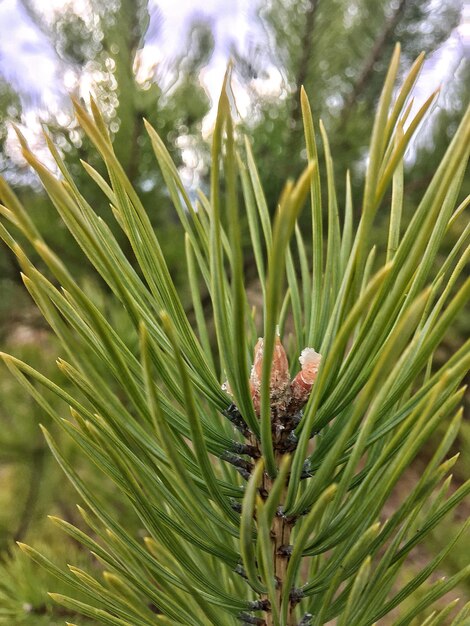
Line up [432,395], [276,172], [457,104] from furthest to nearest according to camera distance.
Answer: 1. [457,104]
2. [276,172]
3. [432,395]

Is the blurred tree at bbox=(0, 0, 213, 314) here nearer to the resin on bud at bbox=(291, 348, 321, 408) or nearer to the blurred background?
the blurred background

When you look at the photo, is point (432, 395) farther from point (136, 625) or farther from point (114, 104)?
point (114, 104)

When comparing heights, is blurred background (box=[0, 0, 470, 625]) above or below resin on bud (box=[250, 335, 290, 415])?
above

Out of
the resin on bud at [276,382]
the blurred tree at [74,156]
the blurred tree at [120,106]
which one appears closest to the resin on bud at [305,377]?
the resin on bud at [276,382]

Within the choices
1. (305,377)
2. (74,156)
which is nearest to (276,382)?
(305,377)

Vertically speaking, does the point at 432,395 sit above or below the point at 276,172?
below

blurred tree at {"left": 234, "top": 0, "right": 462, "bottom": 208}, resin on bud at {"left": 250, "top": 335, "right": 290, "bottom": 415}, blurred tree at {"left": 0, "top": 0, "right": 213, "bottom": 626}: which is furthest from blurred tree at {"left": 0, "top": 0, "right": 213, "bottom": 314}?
resin on bud at {"left": 250, "top": 335, "right": 290, "bottom": 415}

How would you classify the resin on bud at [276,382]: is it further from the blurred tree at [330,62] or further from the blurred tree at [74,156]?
the blurred tree at [330,62]

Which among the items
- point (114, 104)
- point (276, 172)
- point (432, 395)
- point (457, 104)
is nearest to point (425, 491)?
point (432, 395)

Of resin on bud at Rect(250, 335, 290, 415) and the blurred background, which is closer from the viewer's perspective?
resin on bud at Rect(250, 335, 290, 415)

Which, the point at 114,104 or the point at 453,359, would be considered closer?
the point at 453,359

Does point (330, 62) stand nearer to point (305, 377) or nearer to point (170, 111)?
point (170, 111)
